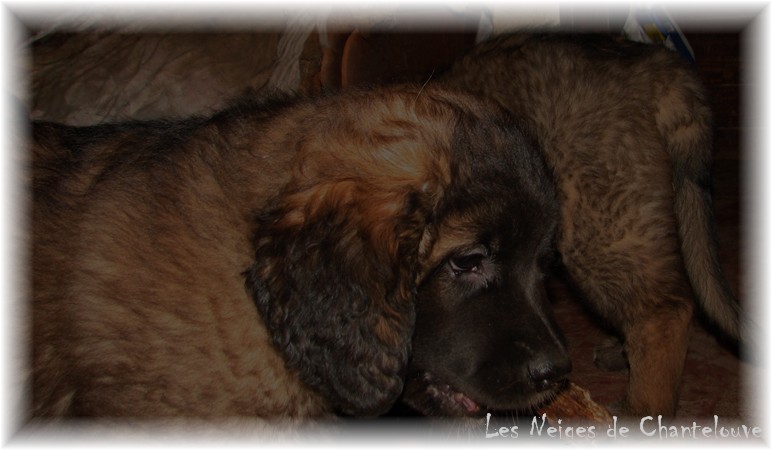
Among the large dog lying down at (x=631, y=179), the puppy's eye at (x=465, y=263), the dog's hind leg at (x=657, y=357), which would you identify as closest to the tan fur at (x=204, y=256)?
the puppy's eye at (x=465, y=263)

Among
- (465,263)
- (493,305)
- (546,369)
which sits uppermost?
(465,263)

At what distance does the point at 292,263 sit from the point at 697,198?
252cm

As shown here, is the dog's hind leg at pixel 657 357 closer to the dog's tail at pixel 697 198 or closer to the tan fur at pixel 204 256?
the dog's tail at pixel 697 198

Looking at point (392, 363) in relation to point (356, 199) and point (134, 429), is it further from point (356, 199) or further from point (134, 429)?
point (134, 429)

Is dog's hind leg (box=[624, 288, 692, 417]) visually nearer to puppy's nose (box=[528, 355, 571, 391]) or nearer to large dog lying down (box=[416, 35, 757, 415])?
large dog lying down (box=[416, 35, 757, 415])

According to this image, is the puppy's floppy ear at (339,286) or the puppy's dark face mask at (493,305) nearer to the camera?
the puppy's floppy ear at (339,286)

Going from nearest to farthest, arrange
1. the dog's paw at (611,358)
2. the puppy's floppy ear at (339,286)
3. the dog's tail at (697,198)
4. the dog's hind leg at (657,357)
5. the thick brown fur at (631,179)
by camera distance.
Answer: the puppy's floppy ear at (339,286) < the dog's hind leg at (657,357) < the thick brown fur at (631,179) < the dog's tail at (697,198) < the dog's paw at (611,358)

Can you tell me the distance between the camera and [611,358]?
4.21 m

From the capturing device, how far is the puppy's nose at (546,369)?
94.6 inches

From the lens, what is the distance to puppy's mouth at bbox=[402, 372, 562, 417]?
2.55 meters

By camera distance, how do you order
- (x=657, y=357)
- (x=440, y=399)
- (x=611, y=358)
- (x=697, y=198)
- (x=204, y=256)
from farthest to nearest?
1. (x=611, y=358)
2. (x=697, y=198)
3. (x=657, y=357)
4. (x=440, y=399)
5. (x=204, y=256)

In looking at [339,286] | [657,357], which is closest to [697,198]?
[657,357]

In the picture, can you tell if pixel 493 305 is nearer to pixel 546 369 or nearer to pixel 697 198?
pixel 546 369

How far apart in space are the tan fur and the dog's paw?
222 centimetres
